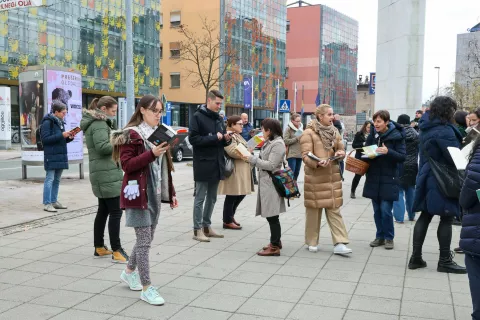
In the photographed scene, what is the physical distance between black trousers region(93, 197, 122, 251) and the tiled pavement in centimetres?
24

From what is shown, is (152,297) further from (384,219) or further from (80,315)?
(384,219)

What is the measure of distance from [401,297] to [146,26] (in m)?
49.1

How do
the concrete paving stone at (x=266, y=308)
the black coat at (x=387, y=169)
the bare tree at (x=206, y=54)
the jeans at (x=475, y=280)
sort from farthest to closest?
the bare tree at (x=206, y=54) → the black coat at (x=387, y=169) → the concrete paving stone at (x=266, y=308) → the jeans at (x=475, y=280)

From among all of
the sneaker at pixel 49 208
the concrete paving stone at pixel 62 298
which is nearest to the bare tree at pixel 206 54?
the sneaker at pixel 49 208

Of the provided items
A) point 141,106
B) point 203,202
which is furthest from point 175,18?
point 141,106

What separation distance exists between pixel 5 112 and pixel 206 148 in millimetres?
24448

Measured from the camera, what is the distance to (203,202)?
7051 mm

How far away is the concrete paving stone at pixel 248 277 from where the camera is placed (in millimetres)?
5199

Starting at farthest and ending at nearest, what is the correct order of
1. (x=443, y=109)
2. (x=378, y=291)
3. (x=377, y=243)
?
(x=377, y=243), (x=443, y=109), (x=378, y=291)

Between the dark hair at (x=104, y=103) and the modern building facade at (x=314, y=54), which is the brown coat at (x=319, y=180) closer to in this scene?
the dark hair at (x=104, y=103)

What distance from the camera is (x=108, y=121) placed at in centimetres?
608

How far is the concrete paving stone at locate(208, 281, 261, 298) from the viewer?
4.78 metres

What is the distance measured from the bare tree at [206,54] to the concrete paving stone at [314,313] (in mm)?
15569

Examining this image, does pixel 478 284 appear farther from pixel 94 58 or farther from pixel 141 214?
pixel 94 58
